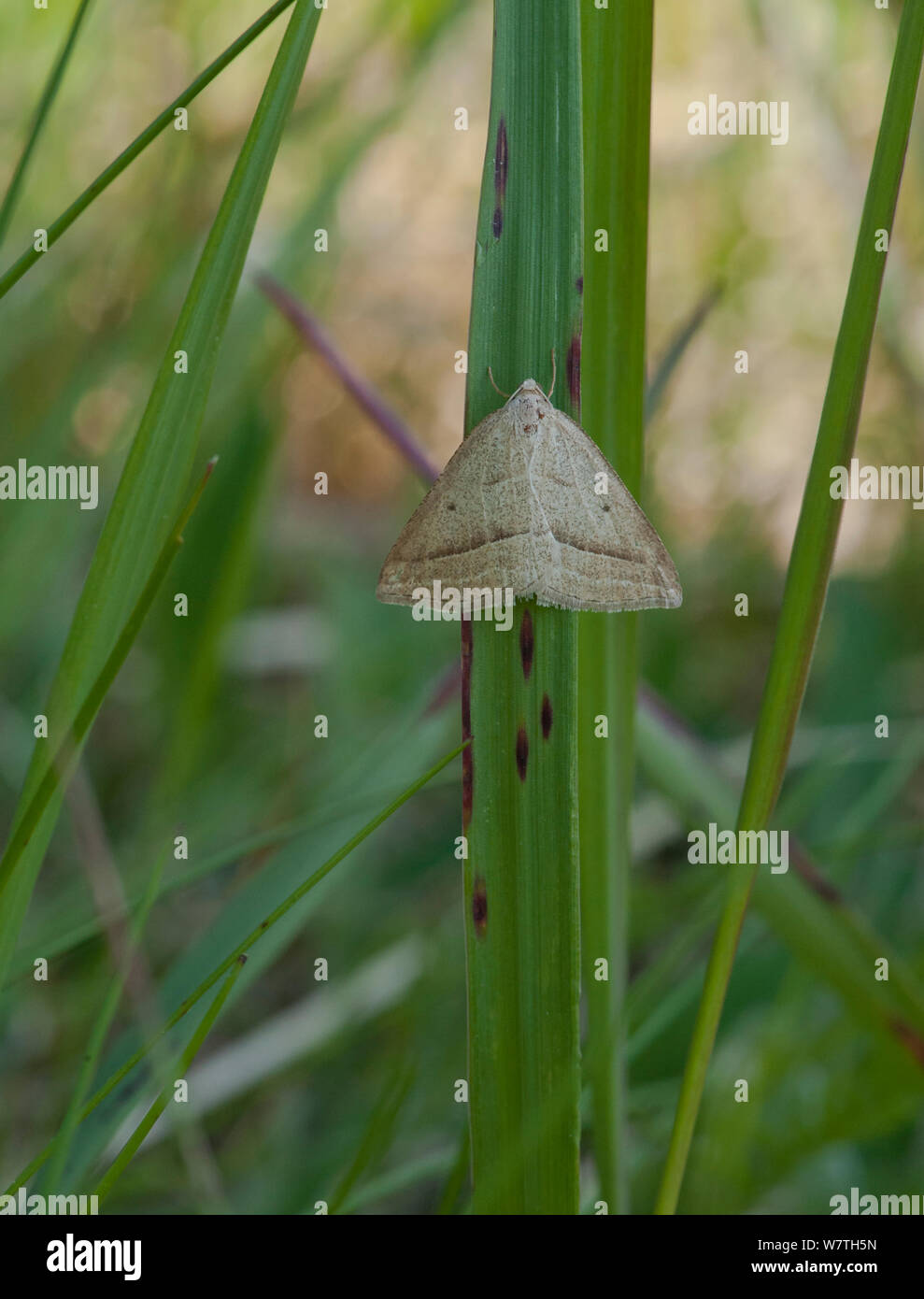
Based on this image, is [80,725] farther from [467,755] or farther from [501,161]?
[501,161]

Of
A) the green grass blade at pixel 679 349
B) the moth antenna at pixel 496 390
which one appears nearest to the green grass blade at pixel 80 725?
the moth antenna at pixel 496 390

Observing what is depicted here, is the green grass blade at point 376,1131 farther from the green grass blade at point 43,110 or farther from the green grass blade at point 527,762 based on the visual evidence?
the green grass blade at point 43,110

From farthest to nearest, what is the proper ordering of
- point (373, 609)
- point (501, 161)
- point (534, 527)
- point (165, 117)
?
point (373, 609), point (534, 527), point (501, 161), point (165, 117)

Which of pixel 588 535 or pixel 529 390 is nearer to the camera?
pixel 529 390

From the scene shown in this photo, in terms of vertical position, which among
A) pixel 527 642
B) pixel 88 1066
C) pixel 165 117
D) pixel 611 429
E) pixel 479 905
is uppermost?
pixel 165 117

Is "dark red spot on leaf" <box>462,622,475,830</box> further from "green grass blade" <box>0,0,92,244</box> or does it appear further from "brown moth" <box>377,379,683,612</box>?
"green grass blade" <box>0,0,92,244</box>

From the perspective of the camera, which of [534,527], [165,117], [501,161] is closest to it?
[165,117]

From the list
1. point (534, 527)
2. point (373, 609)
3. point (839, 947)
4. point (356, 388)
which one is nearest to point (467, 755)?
point (534, 527)
